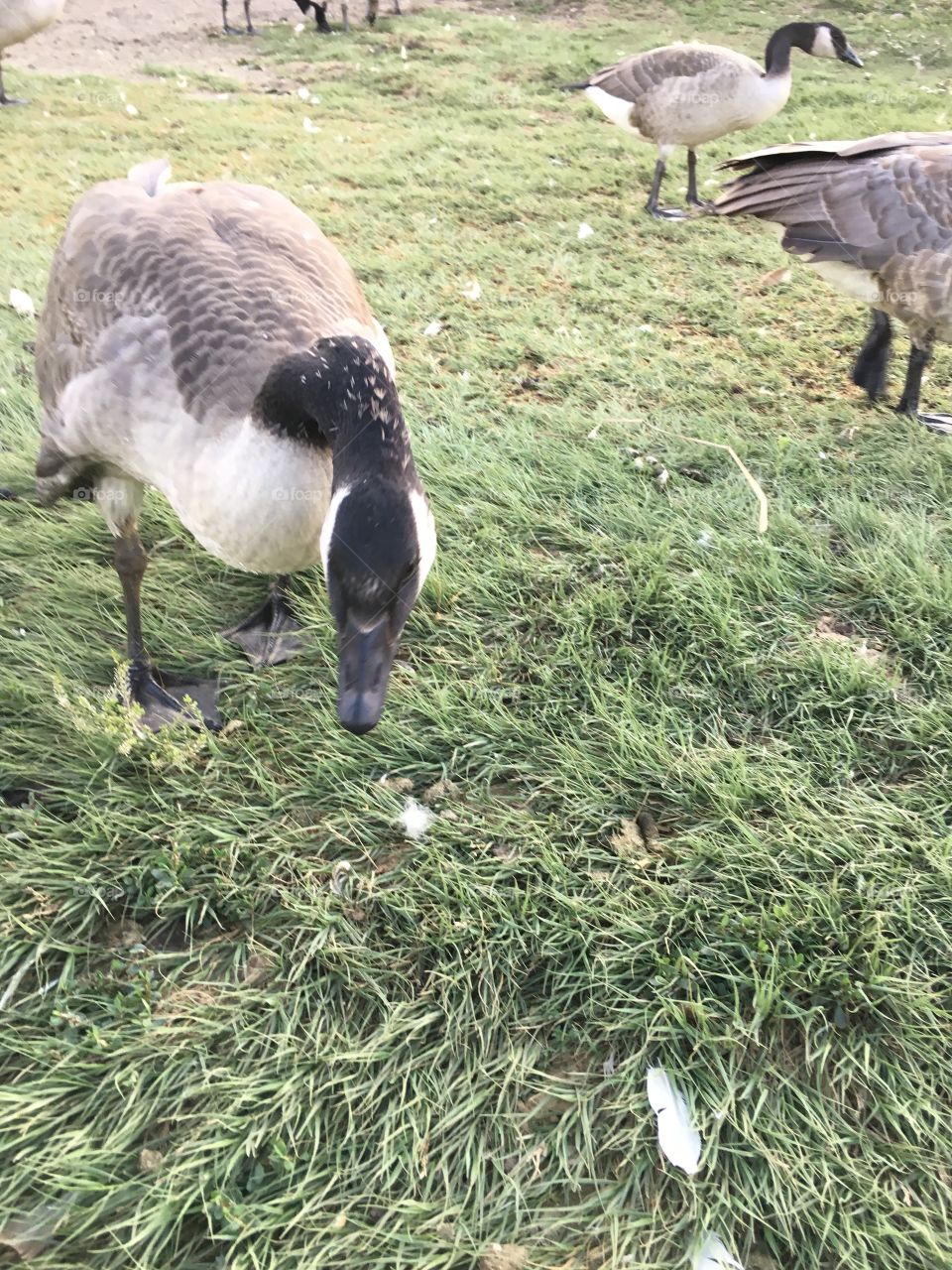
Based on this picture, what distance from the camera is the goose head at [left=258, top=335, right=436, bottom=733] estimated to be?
1.68m

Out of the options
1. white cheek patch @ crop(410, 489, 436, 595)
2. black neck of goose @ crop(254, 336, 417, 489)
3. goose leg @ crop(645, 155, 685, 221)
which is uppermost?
black neck of goose @ crop(254, 336, 417, 489)

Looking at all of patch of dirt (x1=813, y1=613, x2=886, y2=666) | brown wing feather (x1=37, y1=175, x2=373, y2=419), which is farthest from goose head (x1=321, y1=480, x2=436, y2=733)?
patch of dirt (x1=813, y1=613, x2=886, y2=666)

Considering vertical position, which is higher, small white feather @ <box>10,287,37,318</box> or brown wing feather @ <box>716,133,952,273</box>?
brown wing feather @ <box>716,133,952,273</box>

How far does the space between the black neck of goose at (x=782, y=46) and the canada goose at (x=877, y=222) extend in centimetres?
329

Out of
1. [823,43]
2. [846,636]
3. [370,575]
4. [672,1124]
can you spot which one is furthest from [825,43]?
[672,1124]

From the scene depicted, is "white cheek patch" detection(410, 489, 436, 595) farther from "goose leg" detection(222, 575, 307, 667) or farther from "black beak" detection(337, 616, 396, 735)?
"goose leg" detection(222, 575, 307, 667)

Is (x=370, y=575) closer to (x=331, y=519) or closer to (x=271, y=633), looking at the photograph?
(x=331, y=519)

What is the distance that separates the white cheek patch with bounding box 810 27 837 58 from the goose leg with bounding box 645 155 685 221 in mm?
2031

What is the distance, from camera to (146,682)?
2.73 meters

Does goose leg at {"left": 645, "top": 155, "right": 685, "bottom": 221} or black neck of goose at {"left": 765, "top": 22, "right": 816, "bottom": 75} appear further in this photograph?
black neck of goose at {"left": 765, "top": 22, "right": 816, "bottom": 75}

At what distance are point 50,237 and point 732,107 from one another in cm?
525

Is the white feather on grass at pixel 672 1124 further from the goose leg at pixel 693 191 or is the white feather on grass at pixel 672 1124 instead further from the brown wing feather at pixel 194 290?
the goose leg at pixel 693 191

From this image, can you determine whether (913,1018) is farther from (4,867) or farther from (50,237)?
(50,237)

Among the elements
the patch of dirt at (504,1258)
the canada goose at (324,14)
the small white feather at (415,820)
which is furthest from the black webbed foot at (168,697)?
the canada goose at (324,14)
